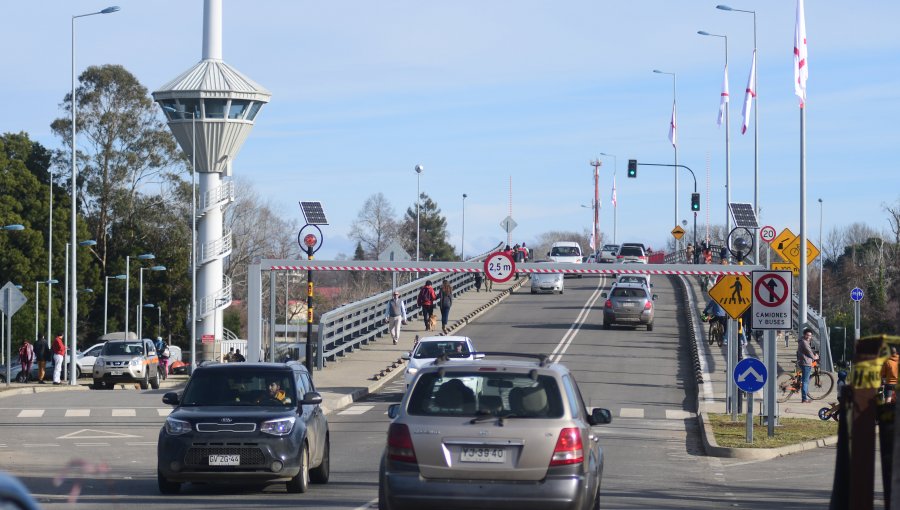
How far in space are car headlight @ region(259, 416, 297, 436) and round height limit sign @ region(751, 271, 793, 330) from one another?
9769mm

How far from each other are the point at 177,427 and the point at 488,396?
4.82 metres

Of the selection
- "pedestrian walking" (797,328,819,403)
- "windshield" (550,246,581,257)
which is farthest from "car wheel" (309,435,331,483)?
"windshield" (550,246,581,257)

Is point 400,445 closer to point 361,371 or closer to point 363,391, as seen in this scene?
point 363,391

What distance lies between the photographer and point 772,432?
21.8m

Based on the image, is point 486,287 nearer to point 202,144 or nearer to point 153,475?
point 202,144

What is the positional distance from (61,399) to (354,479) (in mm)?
16011

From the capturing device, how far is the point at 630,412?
27.0 m

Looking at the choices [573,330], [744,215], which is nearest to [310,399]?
[744,215]

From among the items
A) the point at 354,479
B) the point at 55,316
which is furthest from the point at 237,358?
the point at 55,316

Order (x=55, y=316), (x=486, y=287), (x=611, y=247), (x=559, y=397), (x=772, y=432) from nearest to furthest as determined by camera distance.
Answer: (x=559, y=397) < (x=772, y=432) < (x=486, y=287) < (x=55, y=316) < (x=611, y=247)

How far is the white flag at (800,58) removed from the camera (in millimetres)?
32406

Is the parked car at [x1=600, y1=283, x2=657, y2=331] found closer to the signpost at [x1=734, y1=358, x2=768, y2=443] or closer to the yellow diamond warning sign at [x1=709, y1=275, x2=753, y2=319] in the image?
the yellow diamond warning sign at [x1=709, y1=275, x2=753, y2=319]

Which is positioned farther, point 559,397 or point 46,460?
point 46,460

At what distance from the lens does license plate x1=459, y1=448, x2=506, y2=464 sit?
1005cm
